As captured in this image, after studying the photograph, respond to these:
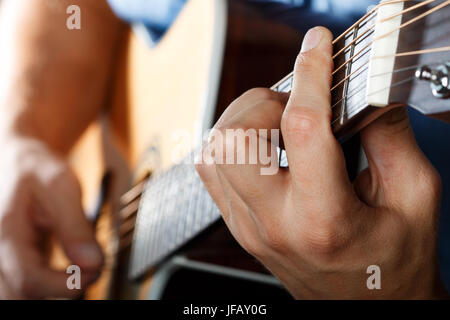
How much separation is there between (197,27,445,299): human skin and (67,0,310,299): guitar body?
4.6 inches

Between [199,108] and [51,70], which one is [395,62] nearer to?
A: [199,108]

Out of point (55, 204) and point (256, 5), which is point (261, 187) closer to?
point (256, 5)

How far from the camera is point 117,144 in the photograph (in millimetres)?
687

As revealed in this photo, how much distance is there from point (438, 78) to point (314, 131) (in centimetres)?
7

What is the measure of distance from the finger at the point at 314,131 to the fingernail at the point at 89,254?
0.34m

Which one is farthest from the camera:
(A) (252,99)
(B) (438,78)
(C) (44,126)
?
(C) (44,126)

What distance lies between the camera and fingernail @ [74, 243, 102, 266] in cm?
57

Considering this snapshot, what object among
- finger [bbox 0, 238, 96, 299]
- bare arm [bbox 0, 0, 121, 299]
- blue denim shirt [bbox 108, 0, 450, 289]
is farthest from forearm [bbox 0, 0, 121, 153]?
blue denim shirt [bbox 108, 0, 450, 289]

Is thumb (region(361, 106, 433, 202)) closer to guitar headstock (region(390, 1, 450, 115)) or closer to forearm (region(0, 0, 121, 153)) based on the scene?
guitar headstock (region(390, 1, 450, 115))

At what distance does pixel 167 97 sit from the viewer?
603 millimetres

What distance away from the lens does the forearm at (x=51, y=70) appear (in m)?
0.67

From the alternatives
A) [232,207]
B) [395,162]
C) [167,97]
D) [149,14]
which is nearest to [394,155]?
[395,162]
